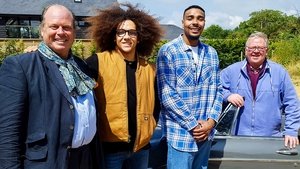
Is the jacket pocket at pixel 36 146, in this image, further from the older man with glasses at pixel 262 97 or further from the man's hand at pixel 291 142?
the man's hand at pixel 291 142

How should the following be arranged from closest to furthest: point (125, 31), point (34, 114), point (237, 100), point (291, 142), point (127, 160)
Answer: point (34, 114) → point (125, 31) → point (127, 160) → point (291, 142) → point (237, 100)

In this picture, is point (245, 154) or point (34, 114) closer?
point (34, 114)

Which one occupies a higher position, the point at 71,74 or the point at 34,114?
the point at 71,74

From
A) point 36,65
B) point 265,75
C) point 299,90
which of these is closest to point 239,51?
point 299,90

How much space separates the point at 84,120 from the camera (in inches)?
86.0

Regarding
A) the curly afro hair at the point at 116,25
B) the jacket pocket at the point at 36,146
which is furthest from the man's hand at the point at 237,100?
the jacket pocket at the point at 36,146

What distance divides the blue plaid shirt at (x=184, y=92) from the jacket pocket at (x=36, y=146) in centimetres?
111

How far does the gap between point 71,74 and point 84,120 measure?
0.27 meters

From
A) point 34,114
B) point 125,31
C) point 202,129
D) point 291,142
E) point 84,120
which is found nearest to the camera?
point 34,114

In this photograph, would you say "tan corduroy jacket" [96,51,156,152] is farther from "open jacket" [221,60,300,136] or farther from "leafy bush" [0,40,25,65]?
"leafy bush" [0,40,25,65]

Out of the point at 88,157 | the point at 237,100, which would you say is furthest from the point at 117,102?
the point at 237,100

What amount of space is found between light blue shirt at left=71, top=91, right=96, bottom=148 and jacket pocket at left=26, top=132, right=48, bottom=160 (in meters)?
0.18

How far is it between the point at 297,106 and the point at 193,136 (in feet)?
3.30

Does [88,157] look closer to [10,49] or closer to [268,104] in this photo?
[268,104]
